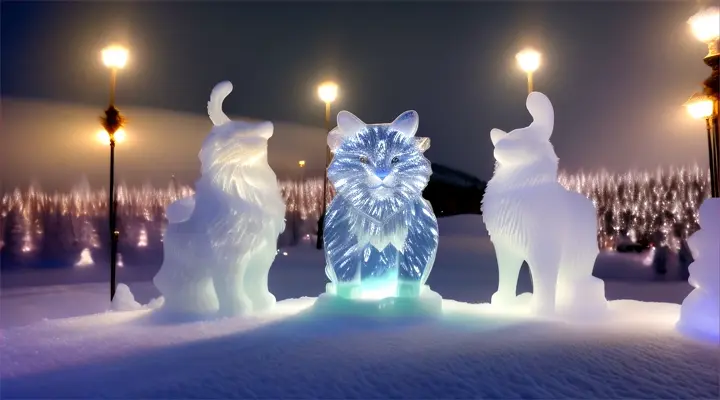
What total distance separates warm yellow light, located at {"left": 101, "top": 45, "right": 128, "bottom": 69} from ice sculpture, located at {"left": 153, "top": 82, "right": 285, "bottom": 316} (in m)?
2.19

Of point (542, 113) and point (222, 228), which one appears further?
point (542, 113)

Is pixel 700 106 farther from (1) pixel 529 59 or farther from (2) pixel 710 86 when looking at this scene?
(1) pixel 529 59

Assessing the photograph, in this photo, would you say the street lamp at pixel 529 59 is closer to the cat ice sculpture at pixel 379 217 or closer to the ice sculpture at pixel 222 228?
the cat ice sculpture at pixel 379 217

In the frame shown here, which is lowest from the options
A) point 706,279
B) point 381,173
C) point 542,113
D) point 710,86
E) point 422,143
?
point 706,279

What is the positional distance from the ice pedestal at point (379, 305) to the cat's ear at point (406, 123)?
149cm

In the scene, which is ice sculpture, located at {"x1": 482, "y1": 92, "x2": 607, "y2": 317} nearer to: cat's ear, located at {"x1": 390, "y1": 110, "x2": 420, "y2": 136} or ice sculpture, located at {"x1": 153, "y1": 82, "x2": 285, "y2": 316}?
cat's ear, located at {"x1": 390, "y1": 110, "x2": 420, "y2": 136}

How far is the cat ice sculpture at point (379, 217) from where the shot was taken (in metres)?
4.51

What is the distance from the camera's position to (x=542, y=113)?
15.1ft

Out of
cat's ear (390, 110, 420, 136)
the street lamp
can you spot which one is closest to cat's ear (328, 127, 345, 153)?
cat's ear (390, 110, 420, 136)

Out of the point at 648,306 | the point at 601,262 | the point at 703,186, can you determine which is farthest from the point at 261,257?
the point at 703,186

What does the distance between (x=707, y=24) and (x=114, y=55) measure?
21.7 feet

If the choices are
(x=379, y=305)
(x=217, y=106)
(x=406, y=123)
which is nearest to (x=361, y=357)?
(x=379, y=305)

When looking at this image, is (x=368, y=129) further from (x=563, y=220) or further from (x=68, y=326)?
(x=68, y=326)

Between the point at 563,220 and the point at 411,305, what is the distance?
1535 millimetres
